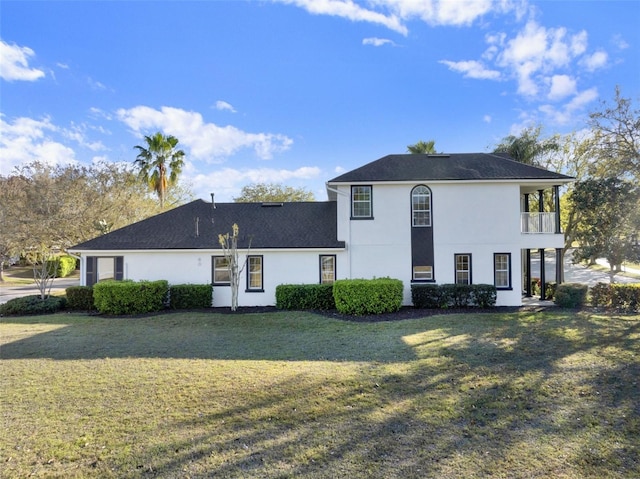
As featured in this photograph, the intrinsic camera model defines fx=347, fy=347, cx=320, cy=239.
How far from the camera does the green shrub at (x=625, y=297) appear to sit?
13547mm

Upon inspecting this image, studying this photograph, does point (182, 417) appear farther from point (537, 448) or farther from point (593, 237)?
point (593, 237)

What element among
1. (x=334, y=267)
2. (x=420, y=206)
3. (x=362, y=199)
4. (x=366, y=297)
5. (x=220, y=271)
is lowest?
(x=366, y=297)

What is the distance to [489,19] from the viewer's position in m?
13.3

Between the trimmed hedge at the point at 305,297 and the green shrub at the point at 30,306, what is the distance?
9560mm

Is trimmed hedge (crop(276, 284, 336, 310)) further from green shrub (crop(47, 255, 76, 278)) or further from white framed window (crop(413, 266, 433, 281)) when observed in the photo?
green shrub (crop(47, 255, 76, 278))

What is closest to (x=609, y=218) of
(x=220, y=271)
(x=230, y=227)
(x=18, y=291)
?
(x=230, y=227)

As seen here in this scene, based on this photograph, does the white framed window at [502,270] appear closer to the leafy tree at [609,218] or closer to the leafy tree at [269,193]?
the leafy tree at [609,218]

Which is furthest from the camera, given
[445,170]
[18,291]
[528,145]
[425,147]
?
[425,147]

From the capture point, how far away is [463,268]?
49.0 ft

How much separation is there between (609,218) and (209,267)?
1664 centimetres

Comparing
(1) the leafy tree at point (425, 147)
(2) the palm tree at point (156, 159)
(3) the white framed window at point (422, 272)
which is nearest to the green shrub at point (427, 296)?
(3) the white framed window at point (422, 272)

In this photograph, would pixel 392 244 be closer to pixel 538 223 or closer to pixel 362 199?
pixel 362 199

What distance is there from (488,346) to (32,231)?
29595 mm

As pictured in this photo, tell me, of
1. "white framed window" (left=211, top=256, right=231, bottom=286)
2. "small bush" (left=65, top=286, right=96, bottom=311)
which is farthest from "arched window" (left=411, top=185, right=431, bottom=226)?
"small bush" (left=65, top=286, right=96, bottom=311)
